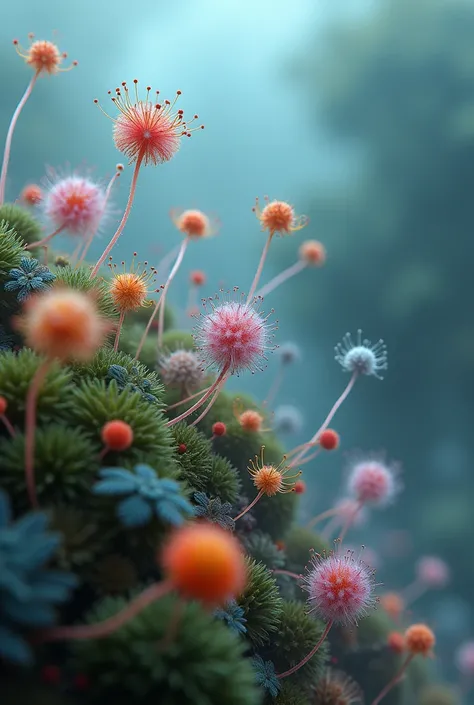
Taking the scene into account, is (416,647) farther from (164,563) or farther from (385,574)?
(385,574)

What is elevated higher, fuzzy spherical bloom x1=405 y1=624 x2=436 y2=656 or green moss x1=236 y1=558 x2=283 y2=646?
fuzzy spherical bloom x1=405 y1=624 x2=436 y2=656

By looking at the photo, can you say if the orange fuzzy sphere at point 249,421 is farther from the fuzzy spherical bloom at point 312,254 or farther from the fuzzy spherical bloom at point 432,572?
the fuzzy spherical bloom at point 432,572

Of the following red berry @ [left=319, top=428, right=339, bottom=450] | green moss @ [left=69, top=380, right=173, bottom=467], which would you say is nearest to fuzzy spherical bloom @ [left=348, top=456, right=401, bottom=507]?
red berry @ [left=319, top=428, right=339, bottom=450]

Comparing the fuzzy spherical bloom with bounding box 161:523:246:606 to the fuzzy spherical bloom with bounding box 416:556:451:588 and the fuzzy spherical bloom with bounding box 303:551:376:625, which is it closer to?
the fuzzy spherical bloom with bounding box 303:551:376:625

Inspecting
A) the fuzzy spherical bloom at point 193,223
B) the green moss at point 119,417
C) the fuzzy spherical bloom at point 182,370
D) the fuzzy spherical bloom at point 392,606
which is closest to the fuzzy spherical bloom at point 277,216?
the fuzzy spherical bloom at point 193,223

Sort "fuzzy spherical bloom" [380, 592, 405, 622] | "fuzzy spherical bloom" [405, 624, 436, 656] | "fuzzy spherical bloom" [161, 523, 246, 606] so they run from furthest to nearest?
1. "fuzzy spherical bloom" [380, 592, 405, 622]
2. "fuzzy spherical bloom" [405, 624, 436, 656]
3. "fuzzy spherical bloom" [161, 523, 246, 606]

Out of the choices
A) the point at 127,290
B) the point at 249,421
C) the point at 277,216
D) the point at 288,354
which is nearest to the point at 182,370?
the point at 249,421
